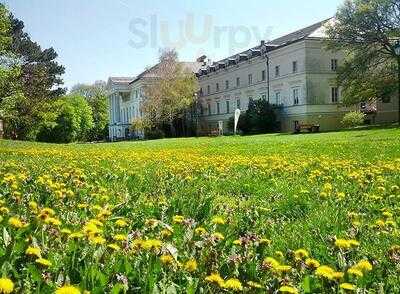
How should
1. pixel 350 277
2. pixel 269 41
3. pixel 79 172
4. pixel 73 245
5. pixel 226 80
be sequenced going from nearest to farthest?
pixel 350 277 < pixel 73 245 < pixel 79 172 < pixel 269 41 < pixel 226 80

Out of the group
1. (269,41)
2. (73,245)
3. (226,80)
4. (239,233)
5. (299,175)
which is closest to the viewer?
(73,245)

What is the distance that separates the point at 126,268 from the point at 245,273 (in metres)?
0.60

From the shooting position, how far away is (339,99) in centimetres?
5291

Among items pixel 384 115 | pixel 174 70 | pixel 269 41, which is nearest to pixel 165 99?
pixel 174 70

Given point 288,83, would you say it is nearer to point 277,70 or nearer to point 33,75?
point 277,70

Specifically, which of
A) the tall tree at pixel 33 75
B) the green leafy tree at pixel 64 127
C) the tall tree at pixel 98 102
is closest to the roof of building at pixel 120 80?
the green leafy tree at pixel 64 127

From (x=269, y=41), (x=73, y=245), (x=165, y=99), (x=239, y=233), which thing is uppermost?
(x=269, y=41)

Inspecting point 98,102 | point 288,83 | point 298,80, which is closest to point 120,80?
point 98,102

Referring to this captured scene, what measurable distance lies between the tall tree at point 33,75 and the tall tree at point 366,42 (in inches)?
1197

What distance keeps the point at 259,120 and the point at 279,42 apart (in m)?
13.4

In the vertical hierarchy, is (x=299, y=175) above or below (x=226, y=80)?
below

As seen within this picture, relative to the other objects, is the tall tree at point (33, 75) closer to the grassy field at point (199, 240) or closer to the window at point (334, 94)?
the window at point (334, 94)

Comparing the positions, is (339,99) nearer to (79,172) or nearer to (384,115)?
(384,115)

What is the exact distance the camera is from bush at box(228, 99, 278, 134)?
173ft
